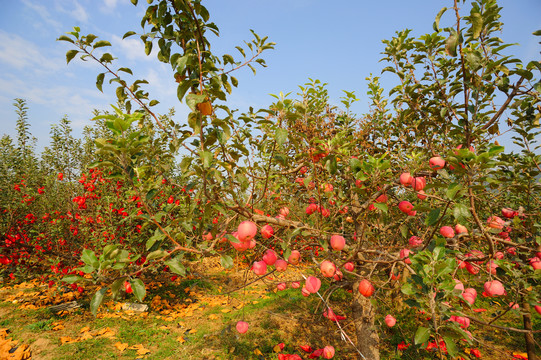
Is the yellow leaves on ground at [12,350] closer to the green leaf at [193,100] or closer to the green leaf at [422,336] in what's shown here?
the green leaf at [193,100]

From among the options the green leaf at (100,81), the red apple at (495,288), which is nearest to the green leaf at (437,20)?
the red apple at (495,288)

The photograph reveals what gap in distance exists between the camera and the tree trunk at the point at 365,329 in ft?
9.43

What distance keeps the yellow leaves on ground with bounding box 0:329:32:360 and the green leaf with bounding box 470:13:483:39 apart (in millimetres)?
6267

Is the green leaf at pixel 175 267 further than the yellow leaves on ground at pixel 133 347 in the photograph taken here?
No

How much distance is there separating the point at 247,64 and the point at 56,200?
22.7ft

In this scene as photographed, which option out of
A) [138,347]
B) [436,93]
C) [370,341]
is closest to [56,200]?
[138,347]

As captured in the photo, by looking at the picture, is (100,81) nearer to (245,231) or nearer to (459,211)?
(245,231)

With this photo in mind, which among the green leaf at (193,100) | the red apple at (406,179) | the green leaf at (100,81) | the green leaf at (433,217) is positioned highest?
the green leaf at (100,81)

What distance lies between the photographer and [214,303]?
579 centimetres

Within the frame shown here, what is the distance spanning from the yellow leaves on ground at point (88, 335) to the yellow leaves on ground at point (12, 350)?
16.8 inches

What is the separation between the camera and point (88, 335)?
4172mm

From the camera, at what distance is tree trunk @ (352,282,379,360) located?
288 centimetres

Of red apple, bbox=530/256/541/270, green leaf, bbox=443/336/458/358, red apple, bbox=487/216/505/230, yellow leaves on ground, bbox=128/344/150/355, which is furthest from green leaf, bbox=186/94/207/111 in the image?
yellow leaves on ground, bbox=128/344/150/355

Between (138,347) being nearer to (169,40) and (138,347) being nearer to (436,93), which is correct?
(169,40)
